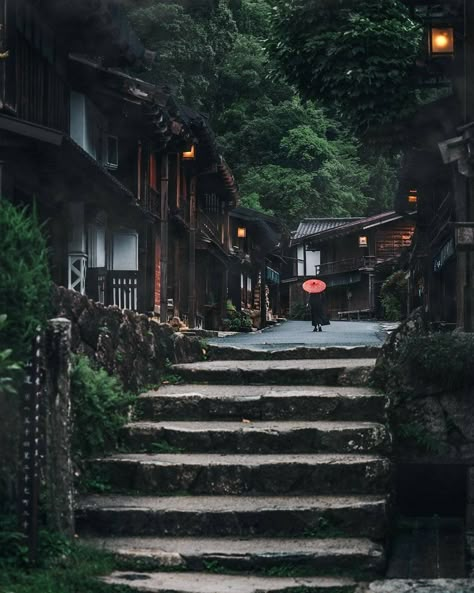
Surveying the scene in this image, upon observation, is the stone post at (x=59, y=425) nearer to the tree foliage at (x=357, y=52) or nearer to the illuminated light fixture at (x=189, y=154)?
the tree foliage at (x=357, y=52)

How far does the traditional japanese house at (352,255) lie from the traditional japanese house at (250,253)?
8.89 metres

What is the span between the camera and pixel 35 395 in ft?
25.3

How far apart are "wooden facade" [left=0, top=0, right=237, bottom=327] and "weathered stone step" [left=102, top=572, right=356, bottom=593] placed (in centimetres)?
389

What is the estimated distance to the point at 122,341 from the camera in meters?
11.1

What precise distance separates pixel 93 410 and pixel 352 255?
5617cm

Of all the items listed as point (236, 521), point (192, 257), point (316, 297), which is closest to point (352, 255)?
point (192, 257)

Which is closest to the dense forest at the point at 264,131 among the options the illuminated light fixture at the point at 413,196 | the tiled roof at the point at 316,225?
the tiled roof at the point at 316,225

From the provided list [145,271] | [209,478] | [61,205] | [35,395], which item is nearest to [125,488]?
[209,478]

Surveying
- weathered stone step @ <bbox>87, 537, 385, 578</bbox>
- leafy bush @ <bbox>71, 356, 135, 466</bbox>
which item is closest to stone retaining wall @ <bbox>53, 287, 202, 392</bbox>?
leafy bush @ <bbox>71, 356, 135, 466</bbox>

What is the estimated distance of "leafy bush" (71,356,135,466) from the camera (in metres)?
9.22

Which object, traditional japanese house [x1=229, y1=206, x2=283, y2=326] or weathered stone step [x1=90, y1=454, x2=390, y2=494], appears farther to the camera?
traditional japanese house [x1=229, y1=206, x2=283, y2=326]

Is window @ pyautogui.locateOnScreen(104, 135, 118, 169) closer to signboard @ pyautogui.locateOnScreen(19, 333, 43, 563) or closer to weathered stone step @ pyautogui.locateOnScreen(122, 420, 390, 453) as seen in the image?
weathered stone step @ pyautogui.locateOnScreen(122, 420, 390, 453)

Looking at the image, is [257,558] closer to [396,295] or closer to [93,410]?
[93,410]

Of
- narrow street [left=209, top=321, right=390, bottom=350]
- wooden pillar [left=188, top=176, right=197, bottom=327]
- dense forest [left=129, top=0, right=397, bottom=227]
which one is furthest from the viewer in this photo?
dense forest [left=129, top=0, right=397, bottom=227]
